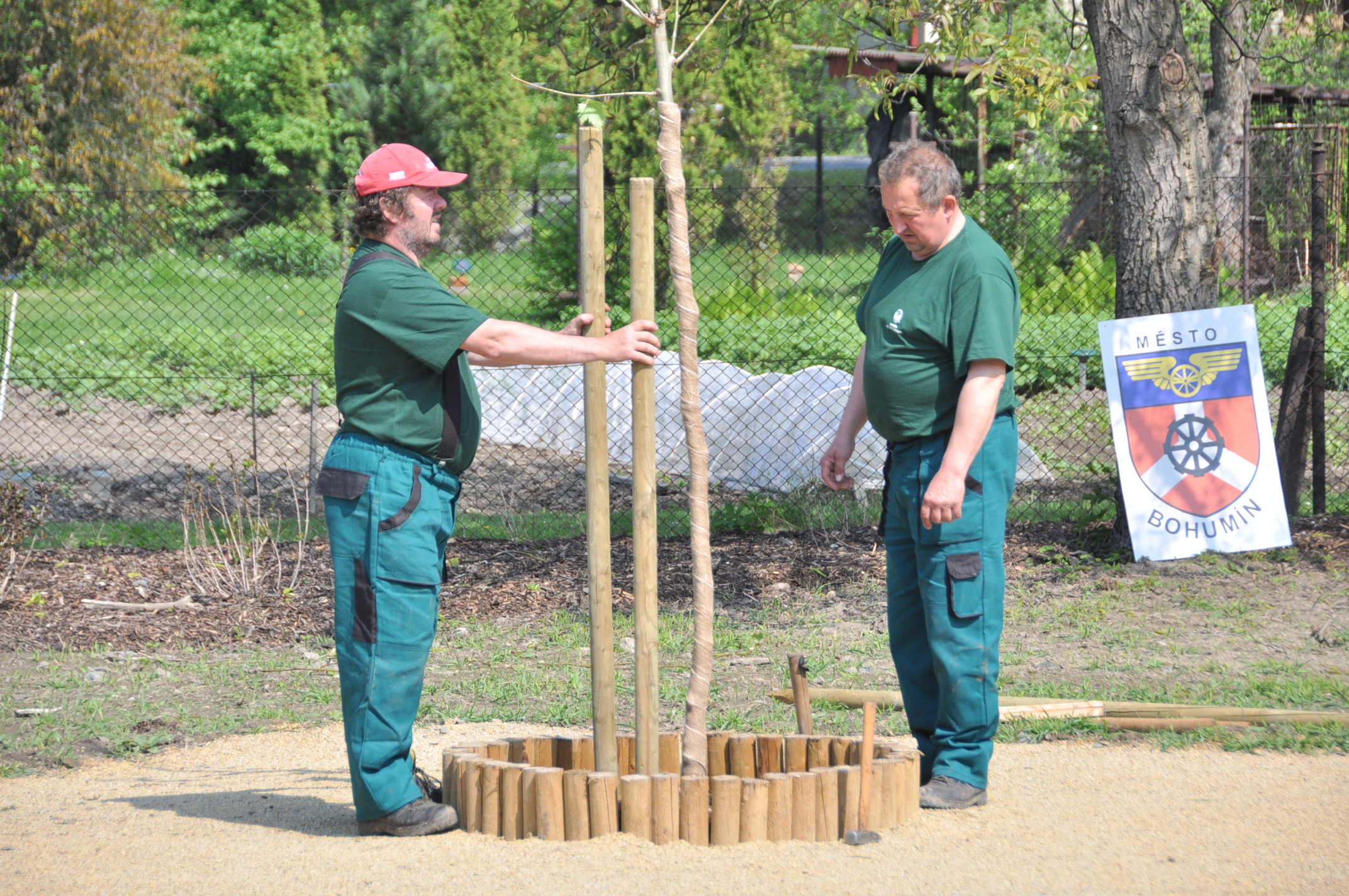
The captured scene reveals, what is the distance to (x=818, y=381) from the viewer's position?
968 centimetres

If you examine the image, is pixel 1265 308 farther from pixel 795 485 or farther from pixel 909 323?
pixel 909 323

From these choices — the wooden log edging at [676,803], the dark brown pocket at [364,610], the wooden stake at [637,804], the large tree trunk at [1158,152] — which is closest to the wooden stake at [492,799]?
the wooden log edging at [676,803]

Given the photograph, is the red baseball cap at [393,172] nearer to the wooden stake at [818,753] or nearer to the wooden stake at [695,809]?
the wooden stake at [695,809]

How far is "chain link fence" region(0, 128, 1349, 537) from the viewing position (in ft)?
30.1

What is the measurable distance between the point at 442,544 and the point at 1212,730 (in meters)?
2.79

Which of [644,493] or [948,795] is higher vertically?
[644,493]

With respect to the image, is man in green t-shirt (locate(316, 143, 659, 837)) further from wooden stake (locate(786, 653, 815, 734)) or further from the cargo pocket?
wooden stake (locate(786, 653, 815, 734))

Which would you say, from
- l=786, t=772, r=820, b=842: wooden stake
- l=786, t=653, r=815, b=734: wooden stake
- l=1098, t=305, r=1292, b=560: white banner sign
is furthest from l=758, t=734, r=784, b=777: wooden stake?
l=1098, t=305, r=1292, b=560: white banner sign

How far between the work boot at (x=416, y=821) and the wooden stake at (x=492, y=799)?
4.5 inches

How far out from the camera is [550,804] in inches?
135

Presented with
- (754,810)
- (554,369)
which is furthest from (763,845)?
(554,369)

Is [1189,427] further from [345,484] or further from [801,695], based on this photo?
[345,484]

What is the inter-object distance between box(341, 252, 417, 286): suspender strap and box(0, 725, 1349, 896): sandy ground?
1.60m

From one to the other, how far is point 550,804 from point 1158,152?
17.2 feet
